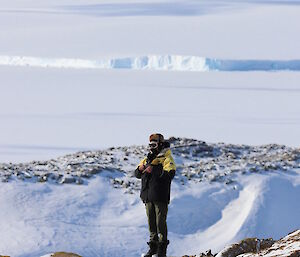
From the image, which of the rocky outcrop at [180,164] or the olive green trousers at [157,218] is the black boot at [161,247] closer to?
the olive green trousers at [157,218]

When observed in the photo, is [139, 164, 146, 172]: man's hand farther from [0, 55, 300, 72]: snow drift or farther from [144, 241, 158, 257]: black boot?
[0, 55, 300, 72]: snow drift

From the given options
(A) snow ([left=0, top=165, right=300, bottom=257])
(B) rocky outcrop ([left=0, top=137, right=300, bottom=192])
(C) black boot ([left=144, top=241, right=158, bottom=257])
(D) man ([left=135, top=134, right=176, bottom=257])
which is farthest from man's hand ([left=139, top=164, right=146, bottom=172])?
(B) rocky outcrop ([left=0, top=137, right=300, bottom=192])

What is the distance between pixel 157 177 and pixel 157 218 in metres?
0.42

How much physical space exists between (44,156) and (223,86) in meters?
30.8

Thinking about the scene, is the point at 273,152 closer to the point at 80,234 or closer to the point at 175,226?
the point at 175,226

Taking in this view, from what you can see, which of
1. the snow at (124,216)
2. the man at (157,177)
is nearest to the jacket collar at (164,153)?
the man at (157,177)

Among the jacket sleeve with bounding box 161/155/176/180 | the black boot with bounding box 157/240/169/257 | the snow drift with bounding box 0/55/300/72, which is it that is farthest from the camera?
the snow drift with bounding box 0/55/300/72

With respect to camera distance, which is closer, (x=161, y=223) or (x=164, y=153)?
(x=164, y=153)

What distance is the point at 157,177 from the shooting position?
720 cm

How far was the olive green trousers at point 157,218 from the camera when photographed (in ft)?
23.9

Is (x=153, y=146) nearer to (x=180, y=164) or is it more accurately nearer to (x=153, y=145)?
(x=153, y=145)

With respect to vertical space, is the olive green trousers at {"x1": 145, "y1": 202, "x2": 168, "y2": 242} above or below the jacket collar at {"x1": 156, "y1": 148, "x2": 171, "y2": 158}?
below

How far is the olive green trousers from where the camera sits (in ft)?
23.9

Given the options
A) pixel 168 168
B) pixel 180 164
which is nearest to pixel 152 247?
pixel 168 168
